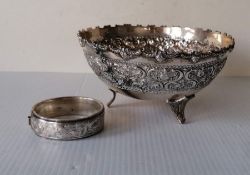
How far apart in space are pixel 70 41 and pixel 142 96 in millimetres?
435

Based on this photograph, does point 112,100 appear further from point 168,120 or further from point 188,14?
point 188,14

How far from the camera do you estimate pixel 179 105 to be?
0.89 metres

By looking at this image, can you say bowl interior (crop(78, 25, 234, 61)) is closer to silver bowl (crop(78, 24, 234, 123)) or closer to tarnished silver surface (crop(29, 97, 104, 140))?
silver bowl (crop(78, 24, 234, 123))

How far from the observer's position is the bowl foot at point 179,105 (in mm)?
878

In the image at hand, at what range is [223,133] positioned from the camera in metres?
0.85

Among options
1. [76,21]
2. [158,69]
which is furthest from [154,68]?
[76,21]

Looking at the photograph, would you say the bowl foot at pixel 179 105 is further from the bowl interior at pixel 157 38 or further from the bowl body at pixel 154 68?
the bowl interior at pixel 157 38

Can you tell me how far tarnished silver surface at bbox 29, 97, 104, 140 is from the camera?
2.52 feet

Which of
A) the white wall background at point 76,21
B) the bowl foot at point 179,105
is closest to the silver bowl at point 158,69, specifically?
the bowl foot at point 179,105

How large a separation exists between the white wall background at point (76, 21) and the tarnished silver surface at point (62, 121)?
0.37 metres

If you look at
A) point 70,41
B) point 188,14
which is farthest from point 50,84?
point 188,14

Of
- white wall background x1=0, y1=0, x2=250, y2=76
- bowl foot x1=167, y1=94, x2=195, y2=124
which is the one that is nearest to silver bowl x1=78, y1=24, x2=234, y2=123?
bowl foot x1=167, y1=94, x2=195, y2=124

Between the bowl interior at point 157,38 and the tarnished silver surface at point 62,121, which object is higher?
the bowl interior at point 157,38

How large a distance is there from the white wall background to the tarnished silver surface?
367mm
